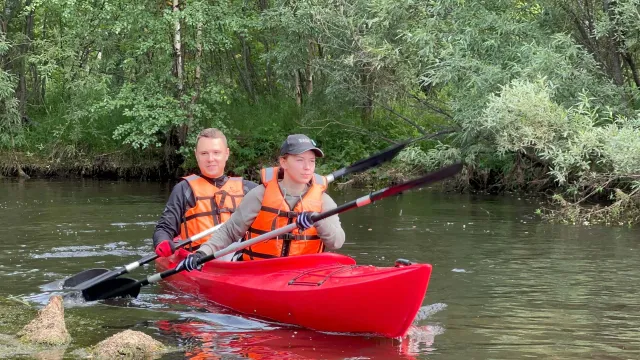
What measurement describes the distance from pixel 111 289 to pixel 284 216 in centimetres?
166

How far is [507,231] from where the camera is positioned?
10203 millimetres

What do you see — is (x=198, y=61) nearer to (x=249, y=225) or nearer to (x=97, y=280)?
(x=97, y=280)

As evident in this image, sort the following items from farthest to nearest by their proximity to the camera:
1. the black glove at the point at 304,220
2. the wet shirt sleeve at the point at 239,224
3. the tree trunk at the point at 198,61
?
the tree trunk at the point at 198,61 → the wet shirt sleeve at the point at 239,224 → the black glove at the point at 304,220

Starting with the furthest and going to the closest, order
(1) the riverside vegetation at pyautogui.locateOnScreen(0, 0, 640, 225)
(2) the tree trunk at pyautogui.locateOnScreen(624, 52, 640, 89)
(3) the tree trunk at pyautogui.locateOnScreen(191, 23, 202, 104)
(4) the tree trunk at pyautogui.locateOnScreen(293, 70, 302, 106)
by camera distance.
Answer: (4) the tree trunk at pyautogui.locateOnScreen(293, 70, 302, 106), (3) the tree trunk at pyautogui.locateOnScreen(191, 23, 202, 104), (2) the tree trunk at pyautogui.locateOnScreen(624, 52, 640, 89), (1) the riverside vegetation at pyautogui.locateOnScreen(0, 0, 640, 225)

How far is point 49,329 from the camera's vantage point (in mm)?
5148

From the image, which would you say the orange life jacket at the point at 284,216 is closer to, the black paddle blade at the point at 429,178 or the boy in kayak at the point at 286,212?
the boy in kayak at the point at 286,212

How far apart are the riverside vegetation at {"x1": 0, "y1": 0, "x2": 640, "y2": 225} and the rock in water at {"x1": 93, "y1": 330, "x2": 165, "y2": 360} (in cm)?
686

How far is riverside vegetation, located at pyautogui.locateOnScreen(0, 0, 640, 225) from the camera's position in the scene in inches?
448

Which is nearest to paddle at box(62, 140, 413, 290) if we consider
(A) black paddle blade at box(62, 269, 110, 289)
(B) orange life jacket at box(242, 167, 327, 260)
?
(A) black paddle blade at box(62, 269, 110, 289)

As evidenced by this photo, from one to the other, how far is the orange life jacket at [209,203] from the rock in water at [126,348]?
2.30m

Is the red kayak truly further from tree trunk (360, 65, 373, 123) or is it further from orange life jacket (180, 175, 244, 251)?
tree trunk (360, 65, 373, 123)

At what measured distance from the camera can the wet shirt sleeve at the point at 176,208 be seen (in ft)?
23.6

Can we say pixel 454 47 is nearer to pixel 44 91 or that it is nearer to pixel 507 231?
pixel 507 231

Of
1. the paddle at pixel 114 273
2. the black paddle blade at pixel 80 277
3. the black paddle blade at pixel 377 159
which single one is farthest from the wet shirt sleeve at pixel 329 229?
the black paddle blade at pixel 80 277
